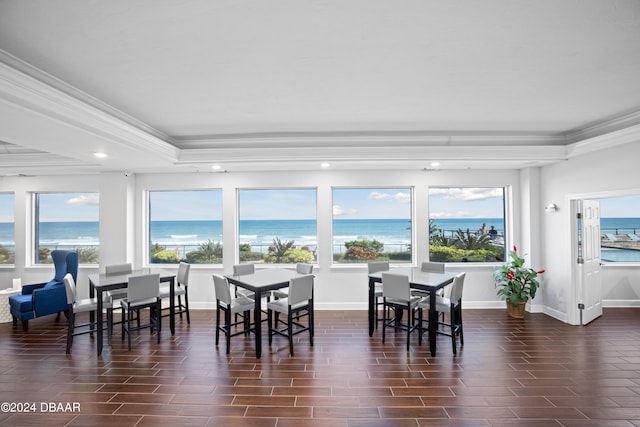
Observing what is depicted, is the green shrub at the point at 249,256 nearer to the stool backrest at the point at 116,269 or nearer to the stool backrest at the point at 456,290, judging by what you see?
the stool backrest at the point at 116,269

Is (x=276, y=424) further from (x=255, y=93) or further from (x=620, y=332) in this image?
(x=620, y=332)

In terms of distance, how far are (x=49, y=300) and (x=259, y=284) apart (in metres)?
3.61

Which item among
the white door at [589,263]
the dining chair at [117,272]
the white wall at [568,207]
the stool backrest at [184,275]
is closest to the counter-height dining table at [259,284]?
the stool backrest at [184,275]

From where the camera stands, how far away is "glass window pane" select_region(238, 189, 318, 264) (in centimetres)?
594

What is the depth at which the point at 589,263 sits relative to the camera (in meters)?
4.90

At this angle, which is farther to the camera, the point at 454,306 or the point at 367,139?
the point at 367,139

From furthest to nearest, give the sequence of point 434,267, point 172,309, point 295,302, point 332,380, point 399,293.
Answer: point 434,267, point 172,309, point 399,293, point 295,302, point 332,380

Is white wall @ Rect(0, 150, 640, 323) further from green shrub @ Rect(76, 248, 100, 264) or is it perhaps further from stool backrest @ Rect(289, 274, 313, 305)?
stool backrest @ Rect(289, 274, 313, 305)

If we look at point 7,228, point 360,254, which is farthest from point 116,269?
point 360,254

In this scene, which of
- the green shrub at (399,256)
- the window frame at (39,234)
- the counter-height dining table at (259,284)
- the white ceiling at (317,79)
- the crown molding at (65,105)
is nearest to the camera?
the white ceiling at (317,79)

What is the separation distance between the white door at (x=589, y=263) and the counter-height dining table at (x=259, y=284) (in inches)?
Answer: 179

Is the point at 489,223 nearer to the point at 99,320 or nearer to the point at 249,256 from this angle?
the point at 249,256

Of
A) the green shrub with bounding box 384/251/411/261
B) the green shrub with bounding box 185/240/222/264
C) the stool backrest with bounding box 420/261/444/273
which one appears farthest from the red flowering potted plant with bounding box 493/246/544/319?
the green shrub with bounding box 185/240/222/264

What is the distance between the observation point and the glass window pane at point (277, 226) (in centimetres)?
594
